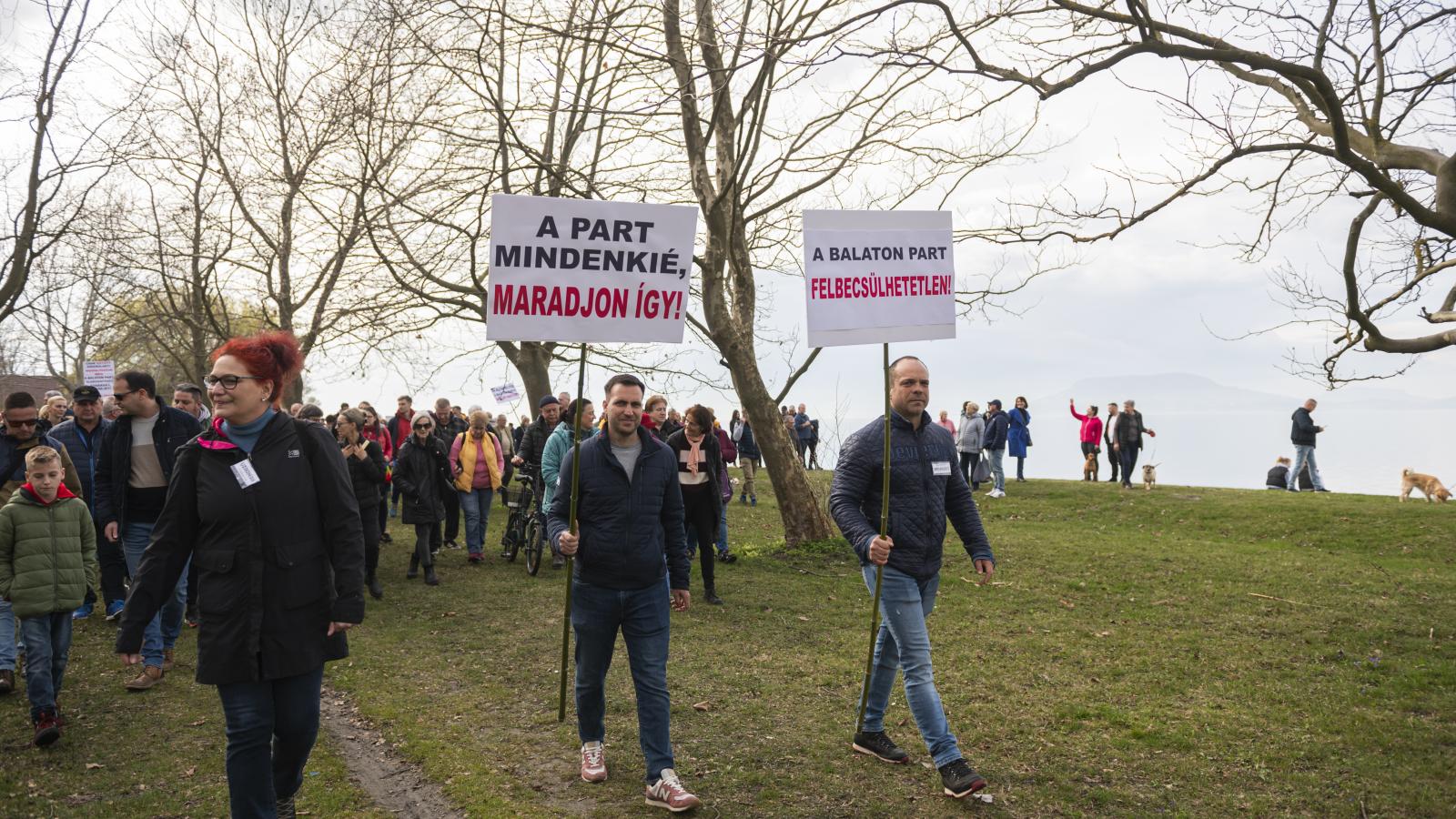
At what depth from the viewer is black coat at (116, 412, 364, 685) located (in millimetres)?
3777

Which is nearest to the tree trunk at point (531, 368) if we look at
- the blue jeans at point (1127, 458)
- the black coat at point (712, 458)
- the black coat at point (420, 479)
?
the black coat at point (420, 479)

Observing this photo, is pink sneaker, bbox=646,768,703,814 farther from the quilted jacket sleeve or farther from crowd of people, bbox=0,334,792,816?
the quilted jacket sleeve

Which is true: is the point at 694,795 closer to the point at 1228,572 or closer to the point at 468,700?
the point at 468,700

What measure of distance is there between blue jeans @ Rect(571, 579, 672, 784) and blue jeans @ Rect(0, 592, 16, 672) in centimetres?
422

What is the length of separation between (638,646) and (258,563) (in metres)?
1.95

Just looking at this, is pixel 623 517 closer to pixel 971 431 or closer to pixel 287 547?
pixel 287 547

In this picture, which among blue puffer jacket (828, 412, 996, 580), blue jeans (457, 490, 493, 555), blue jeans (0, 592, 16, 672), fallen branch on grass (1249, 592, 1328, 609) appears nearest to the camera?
blue puffer jacket (828, 412, 996, 580)

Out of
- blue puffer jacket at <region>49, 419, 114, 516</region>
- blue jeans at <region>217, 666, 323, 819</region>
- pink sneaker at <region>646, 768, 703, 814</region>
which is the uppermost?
blue puffer jacket at <region>49, 419, 114, 516</region>

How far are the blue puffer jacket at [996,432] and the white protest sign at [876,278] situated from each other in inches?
627

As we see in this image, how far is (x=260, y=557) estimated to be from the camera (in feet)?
12.5

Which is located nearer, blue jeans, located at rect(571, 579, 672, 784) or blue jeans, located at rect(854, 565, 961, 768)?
blue jeans, located at rect(571, 579, 672, 784)

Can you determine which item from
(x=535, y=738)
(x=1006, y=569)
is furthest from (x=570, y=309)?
(x=1006, y=569)

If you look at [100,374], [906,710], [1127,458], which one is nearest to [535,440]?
[906,710]

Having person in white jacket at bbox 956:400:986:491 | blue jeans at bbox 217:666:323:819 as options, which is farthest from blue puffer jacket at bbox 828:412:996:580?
person in white jacket at bbox 956:400:986:491
